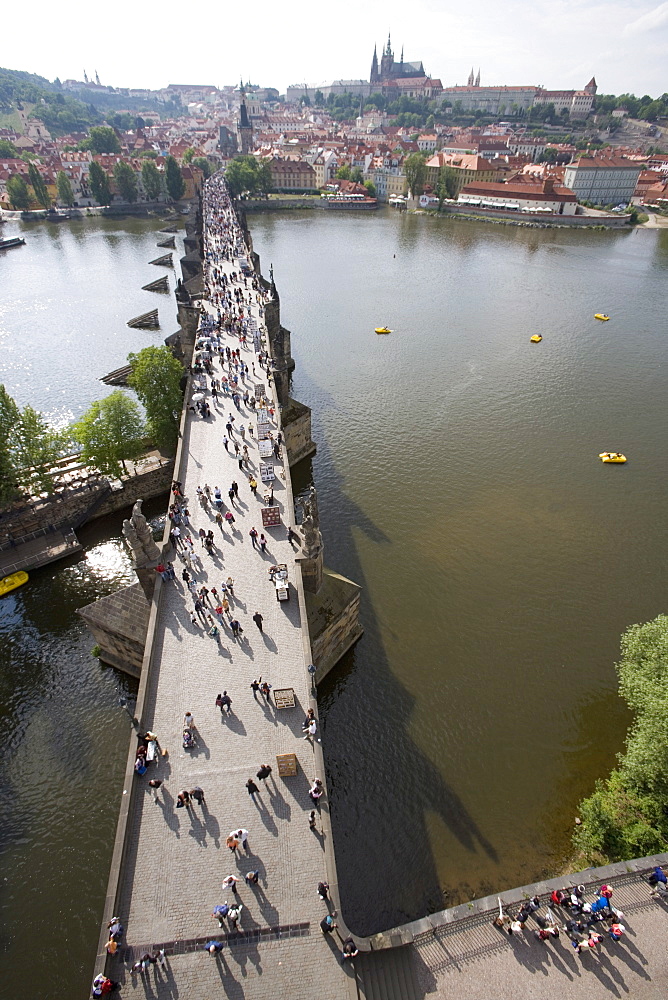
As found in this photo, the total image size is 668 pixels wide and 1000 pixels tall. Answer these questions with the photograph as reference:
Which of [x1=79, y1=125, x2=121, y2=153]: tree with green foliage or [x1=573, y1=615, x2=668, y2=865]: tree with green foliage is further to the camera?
[x1=79, y1=125, x2=121, y2=153]: tree with green foliage

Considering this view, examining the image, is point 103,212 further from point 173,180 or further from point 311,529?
point 311,529

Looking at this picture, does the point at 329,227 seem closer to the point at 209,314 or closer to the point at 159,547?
the point at 209,314

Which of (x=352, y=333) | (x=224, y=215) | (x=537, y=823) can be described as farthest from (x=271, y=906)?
(x=224, y=215)

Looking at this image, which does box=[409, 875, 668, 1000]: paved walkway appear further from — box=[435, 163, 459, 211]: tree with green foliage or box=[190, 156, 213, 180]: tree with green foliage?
box=[190, 156, 213, 180]: tree with green foliage

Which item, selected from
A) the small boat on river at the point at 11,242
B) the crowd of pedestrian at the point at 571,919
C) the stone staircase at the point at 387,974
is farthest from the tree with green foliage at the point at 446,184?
the stone staircase at the point at 387,974

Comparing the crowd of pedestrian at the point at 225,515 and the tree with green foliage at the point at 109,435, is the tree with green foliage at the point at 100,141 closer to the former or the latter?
the crowd of pedestrian at the point at 225,515

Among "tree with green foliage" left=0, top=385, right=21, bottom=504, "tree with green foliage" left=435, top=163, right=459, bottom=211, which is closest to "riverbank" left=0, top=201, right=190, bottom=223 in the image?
"tree with green foliage" left=435, top=163, right=459, bottom=211
